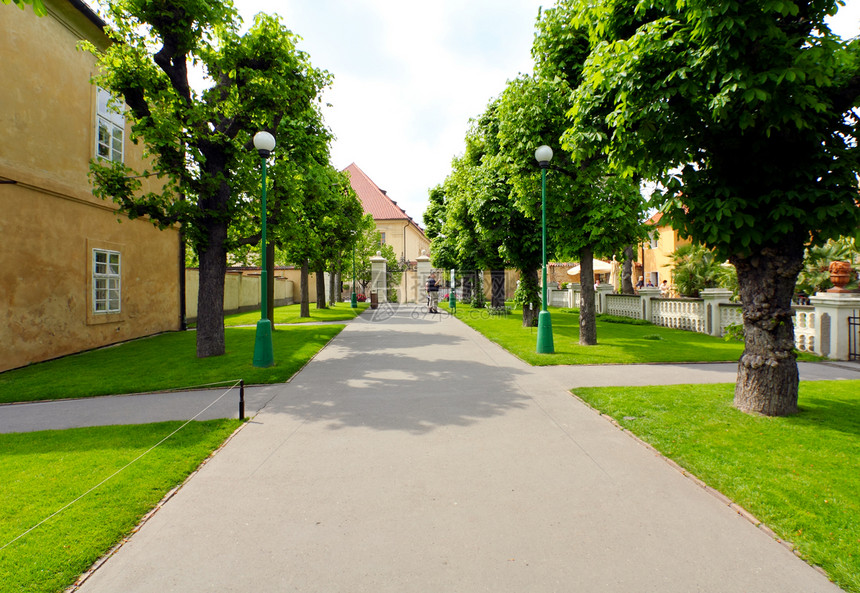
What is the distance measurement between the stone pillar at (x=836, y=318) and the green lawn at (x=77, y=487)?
43.0 ft

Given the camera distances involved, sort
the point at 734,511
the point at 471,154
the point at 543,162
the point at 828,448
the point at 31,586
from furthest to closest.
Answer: the point at 471,154 → the point at 543,162 → the point at 828,448 → the point at 734,511 → the point at 31,586

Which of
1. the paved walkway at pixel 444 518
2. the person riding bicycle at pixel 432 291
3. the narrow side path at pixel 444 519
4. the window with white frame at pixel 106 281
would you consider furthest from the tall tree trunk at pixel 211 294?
the person riding bicycle at pixel 432 291

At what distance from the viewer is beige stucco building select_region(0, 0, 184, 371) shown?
9578mm

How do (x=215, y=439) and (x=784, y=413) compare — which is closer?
(x=215, y=439)

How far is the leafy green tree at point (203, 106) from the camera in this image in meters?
9.45

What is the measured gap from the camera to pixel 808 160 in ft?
17.5

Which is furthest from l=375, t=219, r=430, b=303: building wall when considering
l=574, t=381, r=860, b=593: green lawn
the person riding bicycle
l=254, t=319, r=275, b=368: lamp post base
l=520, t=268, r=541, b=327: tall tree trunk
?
l=574, t=381, r=860, b=593: green lawn

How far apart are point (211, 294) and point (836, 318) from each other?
15.3 m

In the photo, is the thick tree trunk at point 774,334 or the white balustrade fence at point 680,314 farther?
the white balustrade fence at point 680,314

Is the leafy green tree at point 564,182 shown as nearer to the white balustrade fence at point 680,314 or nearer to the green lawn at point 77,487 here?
the white balustrade fence at point 680,314

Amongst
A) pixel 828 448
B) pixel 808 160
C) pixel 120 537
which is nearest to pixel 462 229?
pixel 808 160

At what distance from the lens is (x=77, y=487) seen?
371cm

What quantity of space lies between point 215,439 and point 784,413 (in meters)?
7.26

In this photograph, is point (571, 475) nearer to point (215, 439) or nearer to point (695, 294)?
point (215, 439)
